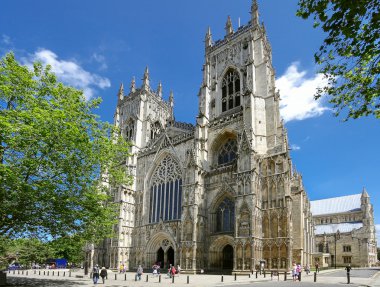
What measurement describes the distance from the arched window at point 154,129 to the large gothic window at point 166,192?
29.4 ft

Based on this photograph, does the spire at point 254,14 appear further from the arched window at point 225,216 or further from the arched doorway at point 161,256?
the arched doorway at point 161,256

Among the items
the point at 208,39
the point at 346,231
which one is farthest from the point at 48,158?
the point at 346,231

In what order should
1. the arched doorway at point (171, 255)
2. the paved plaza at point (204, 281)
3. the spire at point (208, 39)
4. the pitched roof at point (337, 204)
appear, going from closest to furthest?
the paved plaza at point (204, 281) < the arched doorway at point (171, 255) < the spire at point (208, 39) < the pitched roof at point (337, 204)

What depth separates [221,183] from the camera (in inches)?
1287

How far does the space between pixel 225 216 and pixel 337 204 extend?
177 feet

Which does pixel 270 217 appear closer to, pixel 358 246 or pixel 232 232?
pixel 232 232

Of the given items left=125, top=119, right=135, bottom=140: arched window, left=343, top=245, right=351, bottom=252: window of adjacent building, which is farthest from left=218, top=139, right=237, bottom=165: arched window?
left=343, top=245, right=351, bottom=252: window of adjacent building

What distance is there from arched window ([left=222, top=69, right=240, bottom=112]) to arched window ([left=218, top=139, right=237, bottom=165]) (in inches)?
198

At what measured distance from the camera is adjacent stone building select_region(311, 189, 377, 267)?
2398 inches

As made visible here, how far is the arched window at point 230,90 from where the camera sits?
126ft

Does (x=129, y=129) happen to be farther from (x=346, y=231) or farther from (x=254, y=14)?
(x=346, y=231)

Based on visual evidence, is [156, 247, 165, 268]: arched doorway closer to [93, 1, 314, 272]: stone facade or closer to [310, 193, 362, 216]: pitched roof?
[93, 1, 314, 272]: stone facade

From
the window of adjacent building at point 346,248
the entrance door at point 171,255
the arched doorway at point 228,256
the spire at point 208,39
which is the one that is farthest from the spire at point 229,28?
the window of adjacent building at point 346,248

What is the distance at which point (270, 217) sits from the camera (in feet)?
94.4
